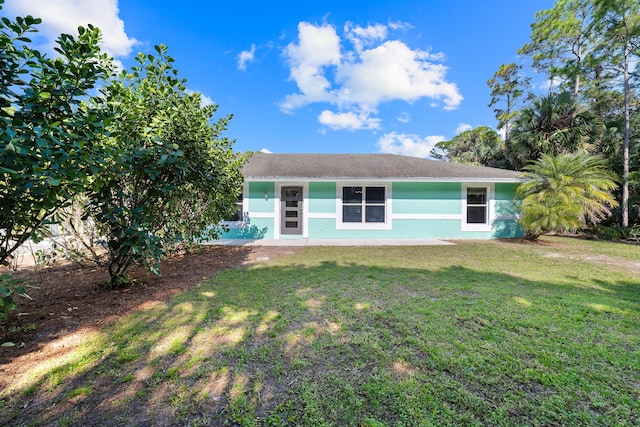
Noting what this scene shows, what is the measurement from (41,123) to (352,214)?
9.45 m

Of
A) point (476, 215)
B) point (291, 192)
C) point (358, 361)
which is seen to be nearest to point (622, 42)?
point (476, 215)

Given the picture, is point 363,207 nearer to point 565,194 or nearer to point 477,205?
point 477,205

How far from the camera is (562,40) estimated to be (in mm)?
17812

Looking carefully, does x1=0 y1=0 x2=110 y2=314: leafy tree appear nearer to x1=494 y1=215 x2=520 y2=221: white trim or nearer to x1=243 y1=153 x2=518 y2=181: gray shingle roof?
x1=243 y1=153 x2=518 y2=181: gray shingle roof

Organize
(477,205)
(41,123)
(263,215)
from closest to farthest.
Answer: (41,123)
(263,215)
(477,205)

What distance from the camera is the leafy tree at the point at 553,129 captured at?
12430mm

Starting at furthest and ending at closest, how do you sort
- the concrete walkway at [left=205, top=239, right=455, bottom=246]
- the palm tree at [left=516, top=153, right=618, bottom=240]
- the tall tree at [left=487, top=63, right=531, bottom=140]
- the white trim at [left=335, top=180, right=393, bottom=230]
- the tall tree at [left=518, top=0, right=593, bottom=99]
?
the tall tree at [left=487, top=63, right=531, bottom=140]
the tall tree at [left=518, top=0, right=593, bottom=99]
the white trim at [left=335, top=180, right=393, bottom=230]
the concrete walkway at [left=205, top=239, right=455, bottom=246]
the palm tree at [left=516, top=153, right=618, bottom=240]

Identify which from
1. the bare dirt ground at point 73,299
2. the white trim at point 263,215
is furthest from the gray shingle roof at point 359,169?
the bare dirt ground at point 73,299

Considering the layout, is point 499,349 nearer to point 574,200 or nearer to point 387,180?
point 387,180

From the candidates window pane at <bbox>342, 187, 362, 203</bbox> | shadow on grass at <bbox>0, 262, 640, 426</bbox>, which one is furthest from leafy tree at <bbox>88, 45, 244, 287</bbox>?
window pane at <bbox>342, 187, 362, 203</bbox>

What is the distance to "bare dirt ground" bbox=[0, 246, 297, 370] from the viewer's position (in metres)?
2.64

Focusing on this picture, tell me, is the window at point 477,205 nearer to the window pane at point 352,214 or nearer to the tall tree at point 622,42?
the window pane at point 352,214

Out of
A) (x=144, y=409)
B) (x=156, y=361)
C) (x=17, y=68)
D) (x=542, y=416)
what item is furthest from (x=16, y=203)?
(x=542, y=416)

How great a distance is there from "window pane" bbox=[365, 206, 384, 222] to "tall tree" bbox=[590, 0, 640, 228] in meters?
9.98
